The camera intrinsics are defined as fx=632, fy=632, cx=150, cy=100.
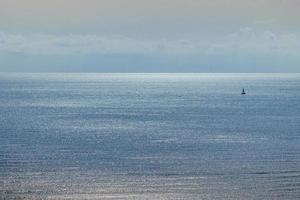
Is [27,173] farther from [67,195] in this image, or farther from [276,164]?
[276,164]

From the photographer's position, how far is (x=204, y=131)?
13475cm

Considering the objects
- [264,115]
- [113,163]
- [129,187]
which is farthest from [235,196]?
[264,115]

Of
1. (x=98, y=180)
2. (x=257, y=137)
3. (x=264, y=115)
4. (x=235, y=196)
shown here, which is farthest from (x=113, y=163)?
(x=264, y=115)

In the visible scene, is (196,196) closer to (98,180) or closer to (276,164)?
(98,180)

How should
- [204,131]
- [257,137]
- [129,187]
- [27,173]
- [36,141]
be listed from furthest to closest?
1. [204,131]
2. [257,137]
3. [36,141]
4. [27,173]
5. [129,187]

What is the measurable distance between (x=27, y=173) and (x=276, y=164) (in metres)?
33.7

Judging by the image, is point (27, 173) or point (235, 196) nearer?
point (235, 196)

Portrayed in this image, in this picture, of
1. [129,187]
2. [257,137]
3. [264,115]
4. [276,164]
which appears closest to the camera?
[129,187]

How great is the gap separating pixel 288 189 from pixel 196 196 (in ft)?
33.9

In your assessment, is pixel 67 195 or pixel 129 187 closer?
pixel 67 195

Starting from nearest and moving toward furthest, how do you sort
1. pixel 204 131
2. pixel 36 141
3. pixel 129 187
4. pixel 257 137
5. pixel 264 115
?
pixel 129 187 < pixel 36 141 < pixel 257 137 < pixel 204 131 < pixel 264 115

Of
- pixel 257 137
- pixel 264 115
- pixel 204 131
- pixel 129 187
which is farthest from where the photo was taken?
pixel 264 115

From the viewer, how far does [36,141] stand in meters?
113

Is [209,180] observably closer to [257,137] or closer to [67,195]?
[67,195]
